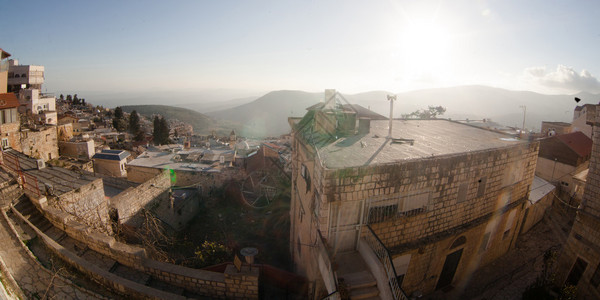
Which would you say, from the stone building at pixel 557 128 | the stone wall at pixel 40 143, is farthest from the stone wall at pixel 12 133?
the stone building at pixel 557 128

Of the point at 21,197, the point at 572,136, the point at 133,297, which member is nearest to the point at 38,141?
the point at 21,197

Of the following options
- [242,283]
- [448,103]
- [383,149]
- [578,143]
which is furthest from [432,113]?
[448,103]

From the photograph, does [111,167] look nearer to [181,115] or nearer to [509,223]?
[509,223]

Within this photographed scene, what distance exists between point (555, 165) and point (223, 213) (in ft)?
77.9

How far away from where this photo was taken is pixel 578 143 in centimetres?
1958

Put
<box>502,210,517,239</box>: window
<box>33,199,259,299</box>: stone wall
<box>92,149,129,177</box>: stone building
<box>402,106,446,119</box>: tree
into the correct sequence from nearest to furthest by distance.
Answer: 1. <box>33,199,259,299</box>: stone wall
2. <box>502,210,517,239</box>: window
3. <box>92,149,129,177</box>: stone building
4. <box>402,106,446,119</box>: tree

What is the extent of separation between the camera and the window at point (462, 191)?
790 cm

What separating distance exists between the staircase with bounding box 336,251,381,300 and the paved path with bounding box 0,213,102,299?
222 inches

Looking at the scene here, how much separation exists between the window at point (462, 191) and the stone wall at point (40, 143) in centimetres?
3180

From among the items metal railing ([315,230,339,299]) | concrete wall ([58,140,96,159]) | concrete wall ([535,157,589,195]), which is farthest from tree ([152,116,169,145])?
concrete wall ([535,157,589,195])

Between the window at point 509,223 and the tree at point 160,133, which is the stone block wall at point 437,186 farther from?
the tree at point 160,133

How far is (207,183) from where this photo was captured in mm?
19422

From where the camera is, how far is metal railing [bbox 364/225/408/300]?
5.50 metres

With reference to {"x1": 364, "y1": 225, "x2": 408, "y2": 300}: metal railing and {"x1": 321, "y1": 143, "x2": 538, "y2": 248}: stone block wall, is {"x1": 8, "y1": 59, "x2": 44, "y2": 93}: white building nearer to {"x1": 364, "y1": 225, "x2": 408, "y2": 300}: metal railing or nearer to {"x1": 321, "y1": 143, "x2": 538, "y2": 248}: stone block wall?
{"x1": 321, "y1": 143, "x2": 538, "y2": 248}: stone block wall
